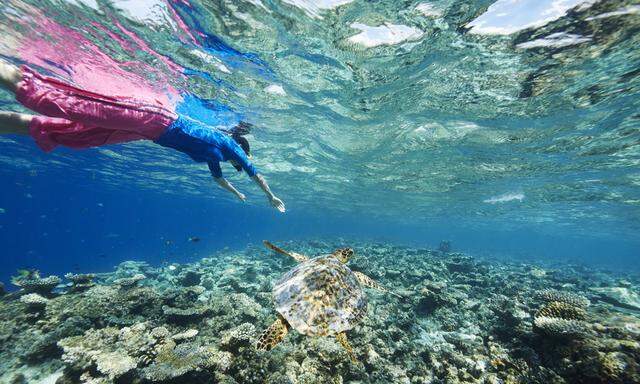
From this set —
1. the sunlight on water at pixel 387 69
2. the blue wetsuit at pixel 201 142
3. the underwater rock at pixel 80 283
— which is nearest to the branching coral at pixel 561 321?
the blue wetsuit at pixel 201 142

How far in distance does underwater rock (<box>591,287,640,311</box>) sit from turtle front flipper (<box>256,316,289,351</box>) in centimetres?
1493

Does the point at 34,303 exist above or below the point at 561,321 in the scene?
below

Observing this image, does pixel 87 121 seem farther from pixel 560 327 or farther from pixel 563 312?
pixel 563 312

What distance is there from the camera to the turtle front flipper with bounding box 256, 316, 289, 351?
3.13 metres

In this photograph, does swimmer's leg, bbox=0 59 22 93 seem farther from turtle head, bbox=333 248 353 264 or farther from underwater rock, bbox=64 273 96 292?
underwater rock, bbox=64 273 96 292

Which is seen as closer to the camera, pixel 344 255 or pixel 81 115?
pixel 81 115

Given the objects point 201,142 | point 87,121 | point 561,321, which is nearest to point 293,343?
point 201,142

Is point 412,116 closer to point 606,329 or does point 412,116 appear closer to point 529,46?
point 529,46

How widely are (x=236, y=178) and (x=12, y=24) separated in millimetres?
22567

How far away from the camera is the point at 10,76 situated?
3.66 metres

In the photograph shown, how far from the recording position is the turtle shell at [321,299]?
3621 mm

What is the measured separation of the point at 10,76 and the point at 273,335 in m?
4.92

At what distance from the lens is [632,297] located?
457 inches

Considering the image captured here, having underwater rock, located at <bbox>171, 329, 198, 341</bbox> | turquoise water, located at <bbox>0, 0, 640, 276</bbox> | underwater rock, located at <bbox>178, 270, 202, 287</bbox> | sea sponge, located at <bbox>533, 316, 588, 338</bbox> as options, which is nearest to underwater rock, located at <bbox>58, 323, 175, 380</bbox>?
underwater rock, located at <bbox>171, 329, 198, 341</bbox>
